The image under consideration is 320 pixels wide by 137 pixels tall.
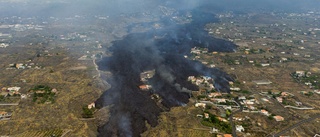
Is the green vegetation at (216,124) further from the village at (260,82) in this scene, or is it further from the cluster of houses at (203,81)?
the cluster of houses at (203,81)

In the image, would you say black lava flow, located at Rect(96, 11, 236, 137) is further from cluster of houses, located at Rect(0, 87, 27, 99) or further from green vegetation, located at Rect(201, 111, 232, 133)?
cluster of houses, located at Rect(0, 87, 27, 99)

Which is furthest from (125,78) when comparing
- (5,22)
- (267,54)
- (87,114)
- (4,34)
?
(5,22)

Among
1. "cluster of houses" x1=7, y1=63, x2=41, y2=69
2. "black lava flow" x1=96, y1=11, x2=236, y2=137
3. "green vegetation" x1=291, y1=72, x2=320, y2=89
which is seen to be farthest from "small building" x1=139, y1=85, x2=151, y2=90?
"green vegetation" x1=291, y1=72, x2=320, y2=89

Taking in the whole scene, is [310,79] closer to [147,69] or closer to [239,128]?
[239,128]

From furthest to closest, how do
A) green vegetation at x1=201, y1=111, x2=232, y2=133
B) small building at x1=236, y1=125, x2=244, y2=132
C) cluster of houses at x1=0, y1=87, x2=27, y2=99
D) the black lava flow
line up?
cluster of houses at x1=0, y1=87, x2=27, y2=99
the black lava flow
small building at x1=236, y1=125, x2=244, y2=132
green vegetation at x1=201, y1=111, x2=232, y2=133

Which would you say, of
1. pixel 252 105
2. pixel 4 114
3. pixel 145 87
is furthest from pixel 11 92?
pixel 252 105

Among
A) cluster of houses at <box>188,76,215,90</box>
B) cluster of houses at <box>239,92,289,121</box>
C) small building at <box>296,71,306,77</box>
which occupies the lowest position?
cluster of houses at <box>188,76,215,90</box>

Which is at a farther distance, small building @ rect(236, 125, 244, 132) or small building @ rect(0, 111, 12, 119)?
small building @ rect(0, 111, 12, 119)
